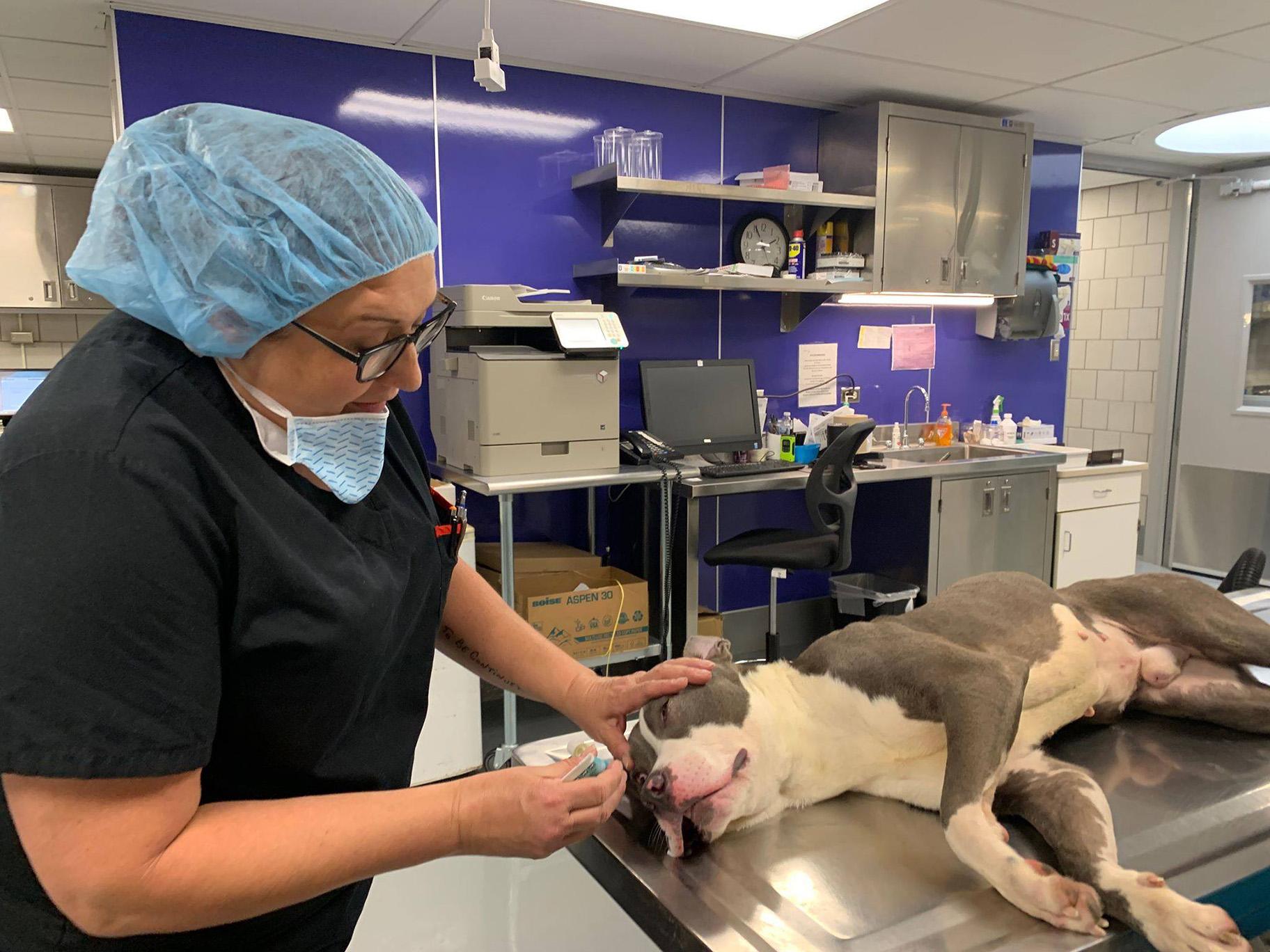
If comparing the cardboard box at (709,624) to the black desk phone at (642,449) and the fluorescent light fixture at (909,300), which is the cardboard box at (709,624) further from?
the fluorescent light fixture at (909,300)

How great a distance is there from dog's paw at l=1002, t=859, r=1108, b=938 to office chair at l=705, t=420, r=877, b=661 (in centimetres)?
230

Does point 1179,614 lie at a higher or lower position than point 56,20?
lower

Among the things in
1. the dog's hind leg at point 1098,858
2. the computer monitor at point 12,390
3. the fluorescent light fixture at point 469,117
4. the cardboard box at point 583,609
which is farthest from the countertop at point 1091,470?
the computer monitor at point 12,390

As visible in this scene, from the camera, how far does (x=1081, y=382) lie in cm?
660

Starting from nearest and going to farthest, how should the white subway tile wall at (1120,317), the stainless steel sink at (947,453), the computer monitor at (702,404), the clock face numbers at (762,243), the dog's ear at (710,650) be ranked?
1. the dog's ear at (710,650)
2. the computer monitor at (702,404)
3. the clock face numbers at (762,243)
4. the stainless steel sink at (947,453)
5. the white subway tile wall at (1120,317)

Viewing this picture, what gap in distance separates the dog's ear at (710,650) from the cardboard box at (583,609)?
1.64m

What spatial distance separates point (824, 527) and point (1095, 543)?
1.98 metres

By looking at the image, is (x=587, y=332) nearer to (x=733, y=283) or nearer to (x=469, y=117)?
(x=733, y=283)

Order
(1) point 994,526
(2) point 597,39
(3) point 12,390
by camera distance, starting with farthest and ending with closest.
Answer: (3) point 12,390 < (1) point 994,526 < (2) point 597,39

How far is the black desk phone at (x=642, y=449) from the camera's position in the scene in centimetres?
359

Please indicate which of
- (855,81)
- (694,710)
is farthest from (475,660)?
(855,81)

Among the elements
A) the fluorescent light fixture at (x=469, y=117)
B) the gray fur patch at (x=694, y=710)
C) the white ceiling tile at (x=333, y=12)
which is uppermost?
the white ceiling tile at (x=333, y=12)

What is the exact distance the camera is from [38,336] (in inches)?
236

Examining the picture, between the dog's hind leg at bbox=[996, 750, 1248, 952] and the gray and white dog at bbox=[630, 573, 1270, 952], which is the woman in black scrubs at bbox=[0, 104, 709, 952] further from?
the dog's hind leg at bbox=[996, 750, 1248, 952]
